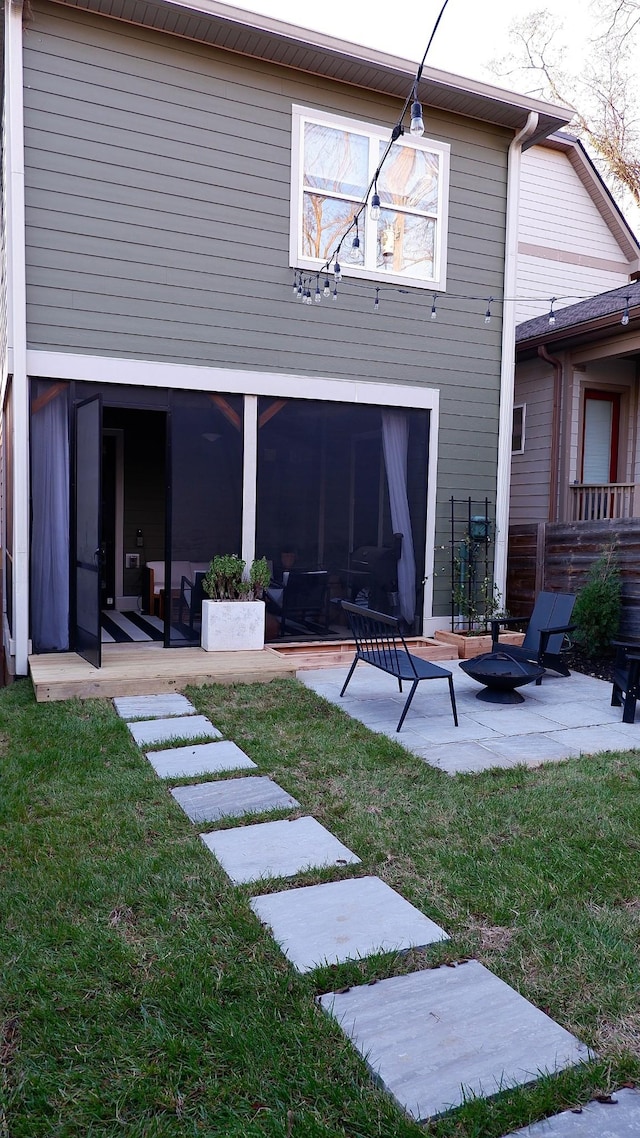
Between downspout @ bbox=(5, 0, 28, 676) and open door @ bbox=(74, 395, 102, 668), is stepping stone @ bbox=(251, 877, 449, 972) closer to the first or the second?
open door @ bbox=(74, 395, 102, 668)

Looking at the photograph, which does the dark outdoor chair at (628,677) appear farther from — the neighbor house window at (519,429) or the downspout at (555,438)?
the neighbor house window at (519,429)

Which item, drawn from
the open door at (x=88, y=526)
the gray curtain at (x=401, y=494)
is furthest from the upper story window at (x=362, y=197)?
the open door at (x=88, y=526)

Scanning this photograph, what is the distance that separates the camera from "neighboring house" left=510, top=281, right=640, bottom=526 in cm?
902

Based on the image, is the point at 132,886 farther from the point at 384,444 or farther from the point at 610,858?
the point at 384,444

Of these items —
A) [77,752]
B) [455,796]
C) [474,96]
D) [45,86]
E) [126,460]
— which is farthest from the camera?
[126,460]

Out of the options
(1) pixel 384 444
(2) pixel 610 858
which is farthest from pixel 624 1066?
(1) pixel 384 444

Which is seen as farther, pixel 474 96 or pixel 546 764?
pixel 474 96

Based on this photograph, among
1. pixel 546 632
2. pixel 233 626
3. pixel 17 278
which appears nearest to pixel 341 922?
pixel 546 632

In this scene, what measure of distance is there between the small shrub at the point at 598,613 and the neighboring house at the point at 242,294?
1.08 metres

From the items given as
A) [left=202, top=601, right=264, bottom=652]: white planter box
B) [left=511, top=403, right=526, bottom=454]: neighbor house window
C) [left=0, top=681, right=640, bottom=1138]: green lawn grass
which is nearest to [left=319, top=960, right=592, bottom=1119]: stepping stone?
[left=0, top=681, right=640, bottom=1138]: green lawn grass

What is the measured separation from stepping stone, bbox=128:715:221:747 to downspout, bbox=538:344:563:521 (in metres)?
6.03

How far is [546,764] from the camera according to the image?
14.2 ft

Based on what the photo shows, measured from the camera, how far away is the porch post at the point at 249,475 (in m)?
6.95

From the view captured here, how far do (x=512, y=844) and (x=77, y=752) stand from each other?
2347 mm
